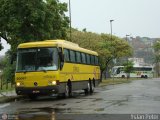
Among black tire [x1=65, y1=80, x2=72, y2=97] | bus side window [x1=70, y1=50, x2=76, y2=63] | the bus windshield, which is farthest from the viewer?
bus side window [x1=70, y1=50, x2=76, y2=63]

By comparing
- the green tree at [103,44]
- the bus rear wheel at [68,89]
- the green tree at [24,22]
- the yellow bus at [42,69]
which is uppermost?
the green tree at [103,44]

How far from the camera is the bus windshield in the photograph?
2591 cm

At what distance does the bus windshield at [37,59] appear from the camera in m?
25.9

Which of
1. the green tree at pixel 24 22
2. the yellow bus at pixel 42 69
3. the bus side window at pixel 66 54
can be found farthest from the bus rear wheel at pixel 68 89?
the green tree at pixel 24 22

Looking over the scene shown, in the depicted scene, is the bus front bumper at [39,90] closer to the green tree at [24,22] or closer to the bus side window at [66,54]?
the bus side window at [66,54]

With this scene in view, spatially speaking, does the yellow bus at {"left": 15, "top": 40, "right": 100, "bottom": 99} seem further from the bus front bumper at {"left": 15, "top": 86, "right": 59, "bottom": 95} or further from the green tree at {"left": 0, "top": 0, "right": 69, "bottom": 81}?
the green tree at {"left": 0, "top": 0, "right": 69, "bottom": 81}

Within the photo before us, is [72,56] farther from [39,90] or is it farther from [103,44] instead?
[103,44]

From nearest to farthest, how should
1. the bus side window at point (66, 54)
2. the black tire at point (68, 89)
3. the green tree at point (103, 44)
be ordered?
the bus side window at point (66, 54)
the black tire at point (68, 89)
the green tree at point (103, 44)

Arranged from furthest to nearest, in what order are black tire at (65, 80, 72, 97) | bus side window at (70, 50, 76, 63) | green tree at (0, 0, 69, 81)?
green tree at (0, 0, 69, 81)
bus side window at (70, 50, 76, 63)
black tire at (65, 80, 72, 97)

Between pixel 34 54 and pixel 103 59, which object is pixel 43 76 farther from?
pixel 103 59

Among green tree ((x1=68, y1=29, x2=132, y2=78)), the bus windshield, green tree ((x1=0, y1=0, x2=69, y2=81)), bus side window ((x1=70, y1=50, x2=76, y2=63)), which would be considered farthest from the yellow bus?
green tree ((x1=68, y1=29, x2=132, y2=78))

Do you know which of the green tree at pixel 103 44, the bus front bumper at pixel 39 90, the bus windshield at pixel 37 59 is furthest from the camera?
the green tree at pixel 103 44

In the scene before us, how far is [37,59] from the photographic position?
26.0 meters

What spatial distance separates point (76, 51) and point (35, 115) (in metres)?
14.0
